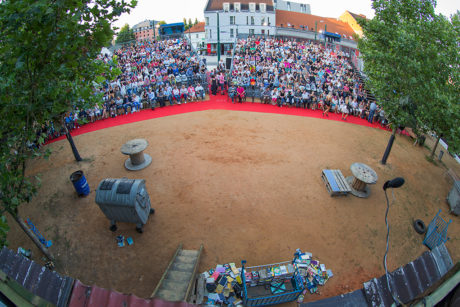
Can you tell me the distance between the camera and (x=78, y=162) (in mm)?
11406

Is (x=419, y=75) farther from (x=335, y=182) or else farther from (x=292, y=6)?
(x=292, y=6)

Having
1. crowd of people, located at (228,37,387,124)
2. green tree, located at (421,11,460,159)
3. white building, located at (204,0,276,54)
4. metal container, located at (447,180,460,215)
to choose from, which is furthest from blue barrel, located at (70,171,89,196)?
white building, located at (204,0,276,54)

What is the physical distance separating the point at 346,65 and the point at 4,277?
2829cm

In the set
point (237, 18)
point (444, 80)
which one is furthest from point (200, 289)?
point (237, 18)

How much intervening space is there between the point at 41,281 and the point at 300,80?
20470 millimetres

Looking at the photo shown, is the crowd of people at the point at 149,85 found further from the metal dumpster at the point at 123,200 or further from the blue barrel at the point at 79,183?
the metal dumpster at the point at 123,200

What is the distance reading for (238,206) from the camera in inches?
358

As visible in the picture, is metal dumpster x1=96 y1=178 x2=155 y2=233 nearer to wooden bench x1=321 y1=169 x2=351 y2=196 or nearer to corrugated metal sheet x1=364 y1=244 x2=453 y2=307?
corrugated metal sheet x1=364 y1=244 x2=453 y2=307

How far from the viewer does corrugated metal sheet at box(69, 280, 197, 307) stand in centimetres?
317

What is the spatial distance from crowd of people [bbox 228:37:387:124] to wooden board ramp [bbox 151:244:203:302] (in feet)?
42.5

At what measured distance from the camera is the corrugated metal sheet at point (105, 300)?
10.4ft

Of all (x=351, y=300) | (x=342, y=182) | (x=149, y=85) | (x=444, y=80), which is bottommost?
(x=342, y=182)

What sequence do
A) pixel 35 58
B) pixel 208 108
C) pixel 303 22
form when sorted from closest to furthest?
pixel 35 58 < pixel 208 108 < pixel 303 22

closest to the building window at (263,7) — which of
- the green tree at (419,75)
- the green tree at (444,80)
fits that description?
the green tree at (419,75)
